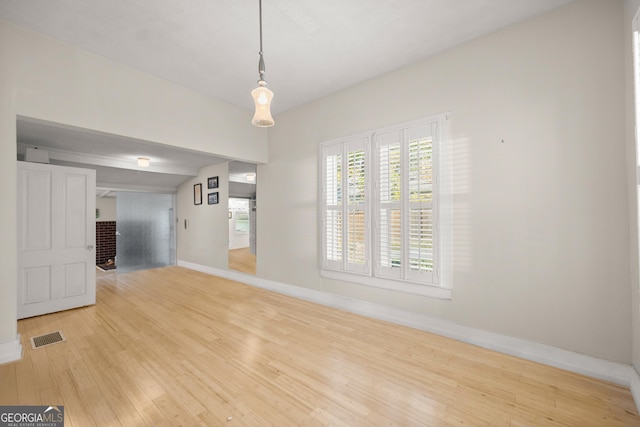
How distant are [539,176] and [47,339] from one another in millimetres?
4782

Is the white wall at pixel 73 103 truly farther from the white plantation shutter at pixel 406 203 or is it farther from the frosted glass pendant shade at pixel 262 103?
the white plantation shutter at pixel 406 203

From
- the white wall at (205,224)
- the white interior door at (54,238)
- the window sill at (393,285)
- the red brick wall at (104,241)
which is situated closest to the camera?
the window sill at (393,285)

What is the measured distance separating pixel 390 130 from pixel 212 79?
7.21ft

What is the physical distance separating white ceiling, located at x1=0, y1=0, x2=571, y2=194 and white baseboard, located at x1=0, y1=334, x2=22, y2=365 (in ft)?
6.30

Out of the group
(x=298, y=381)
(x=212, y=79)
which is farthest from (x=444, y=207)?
(x=212, y=79)

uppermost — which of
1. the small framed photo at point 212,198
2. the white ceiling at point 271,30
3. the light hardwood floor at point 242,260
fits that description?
the white ceiling at point 271,30

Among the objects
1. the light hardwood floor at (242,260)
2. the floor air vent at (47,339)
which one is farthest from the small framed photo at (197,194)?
the floor air vent at (47,339)

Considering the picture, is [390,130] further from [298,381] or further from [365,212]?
[298,381]

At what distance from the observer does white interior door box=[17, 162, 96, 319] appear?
3.14m

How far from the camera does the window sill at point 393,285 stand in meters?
2.59

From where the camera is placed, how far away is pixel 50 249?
333 cm

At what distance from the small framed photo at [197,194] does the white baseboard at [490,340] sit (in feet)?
10.6

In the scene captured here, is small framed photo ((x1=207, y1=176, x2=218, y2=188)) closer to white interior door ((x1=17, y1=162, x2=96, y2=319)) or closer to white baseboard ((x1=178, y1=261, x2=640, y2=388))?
white interior door ((x1=17, y1=162, x2=96, y2=319))

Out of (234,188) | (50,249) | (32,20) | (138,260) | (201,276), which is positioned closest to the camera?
(32,20)
